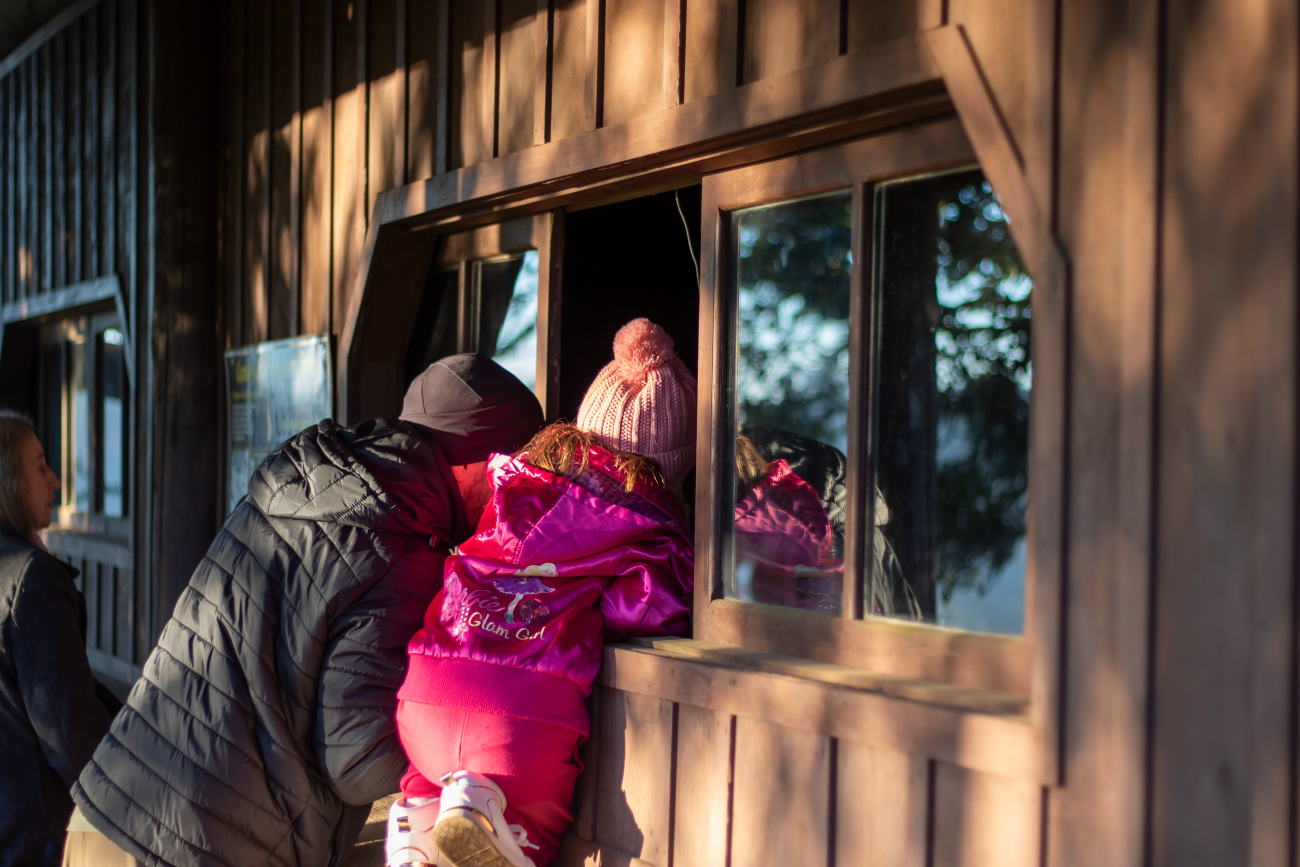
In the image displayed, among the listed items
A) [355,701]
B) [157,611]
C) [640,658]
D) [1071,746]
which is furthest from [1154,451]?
[157,611]

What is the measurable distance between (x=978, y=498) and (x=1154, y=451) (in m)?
0.42

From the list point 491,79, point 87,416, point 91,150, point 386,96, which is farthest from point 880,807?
point 87,416

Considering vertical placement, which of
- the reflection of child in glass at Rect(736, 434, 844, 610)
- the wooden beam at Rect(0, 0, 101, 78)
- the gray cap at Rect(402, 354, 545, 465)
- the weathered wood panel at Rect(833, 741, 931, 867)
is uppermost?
Result: the wooden beam at Rect(0, 0, 101, 78)

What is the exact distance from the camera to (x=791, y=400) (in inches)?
97.7

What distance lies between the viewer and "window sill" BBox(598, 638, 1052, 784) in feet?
6.05

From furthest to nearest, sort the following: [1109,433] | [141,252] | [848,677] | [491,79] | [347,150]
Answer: [141,252] → [347,150] → [491,79] → [848,677] → [1109,433]

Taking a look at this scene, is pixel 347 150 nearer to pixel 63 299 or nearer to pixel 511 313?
pixel 511 313

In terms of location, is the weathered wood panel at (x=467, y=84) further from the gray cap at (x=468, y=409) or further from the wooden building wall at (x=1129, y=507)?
the wooden building wall at (x=1129, y=507)

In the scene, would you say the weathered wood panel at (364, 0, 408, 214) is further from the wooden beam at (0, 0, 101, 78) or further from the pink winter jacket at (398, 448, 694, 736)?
the wooden beam at (0, 0, 101, 78)

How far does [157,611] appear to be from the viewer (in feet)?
17.1

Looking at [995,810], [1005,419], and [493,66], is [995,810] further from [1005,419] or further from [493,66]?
[493,66]

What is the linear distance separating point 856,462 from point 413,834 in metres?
1.27

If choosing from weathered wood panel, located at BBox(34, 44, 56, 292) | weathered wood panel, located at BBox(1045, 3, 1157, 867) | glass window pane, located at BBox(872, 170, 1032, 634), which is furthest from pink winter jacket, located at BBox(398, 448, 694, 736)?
weathered wood panel, located at BBox(34, 44, 56, 292)

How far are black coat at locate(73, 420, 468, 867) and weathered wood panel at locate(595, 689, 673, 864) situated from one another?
50cm
